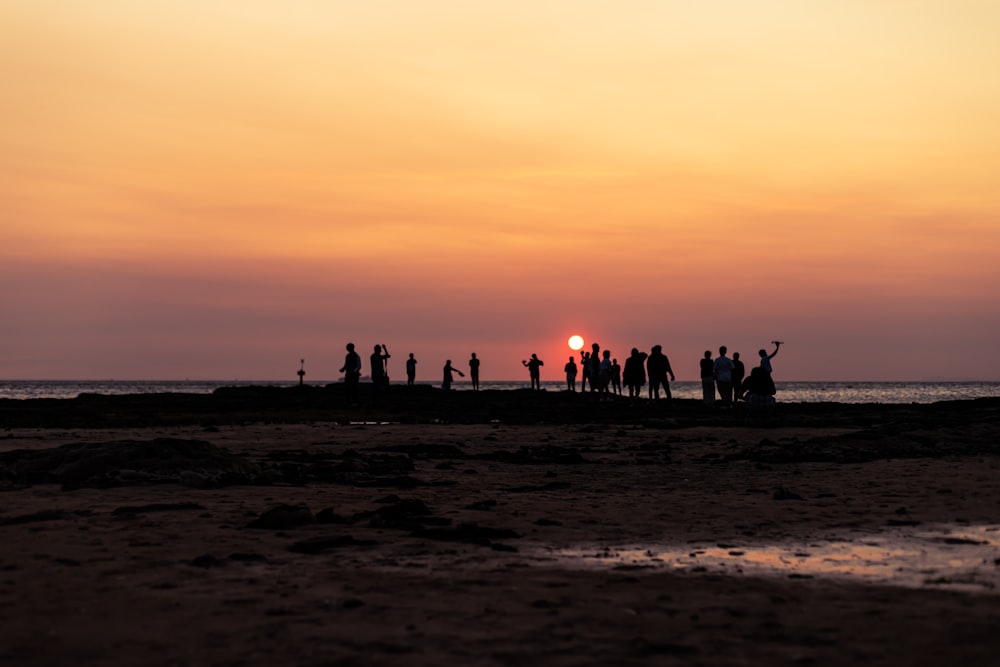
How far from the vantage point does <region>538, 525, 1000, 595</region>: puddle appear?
8.13 meters

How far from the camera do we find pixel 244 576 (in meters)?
8.14

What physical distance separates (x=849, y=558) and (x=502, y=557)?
2.87 metres

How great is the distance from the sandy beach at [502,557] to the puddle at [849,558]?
4 centimetres

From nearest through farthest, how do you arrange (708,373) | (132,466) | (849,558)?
(849,558) → (132,466) → (708,373)

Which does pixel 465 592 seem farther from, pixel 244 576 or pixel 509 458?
pixel 509 458

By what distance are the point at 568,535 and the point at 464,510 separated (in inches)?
81.9

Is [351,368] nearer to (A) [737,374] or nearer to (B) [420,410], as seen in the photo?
(B) [420,410]

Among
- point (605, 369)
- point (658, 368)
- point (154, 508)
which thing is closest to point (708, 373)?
point (658, 368)

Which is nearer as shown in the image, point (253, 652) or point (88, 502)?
point (253, 652)

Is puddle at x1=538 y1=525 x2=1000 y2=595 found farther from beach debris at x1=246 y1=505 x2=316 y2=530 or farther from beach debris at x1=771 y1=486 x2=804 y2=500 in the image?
beach debris at x1=771 y1=486 x2=804 y2=500

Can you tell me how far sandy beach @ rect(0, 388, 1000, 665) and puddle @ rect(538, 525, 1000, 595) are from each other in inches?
1.7

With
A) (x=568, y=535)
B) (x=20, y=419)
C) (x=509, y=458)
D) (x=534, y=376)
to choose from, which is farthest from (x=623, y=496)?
(x=534, y=376)

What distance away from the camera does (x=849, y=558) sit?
898 cm

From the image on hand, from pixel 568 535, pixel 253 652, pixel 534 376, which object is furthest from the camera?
pixel 534 376
